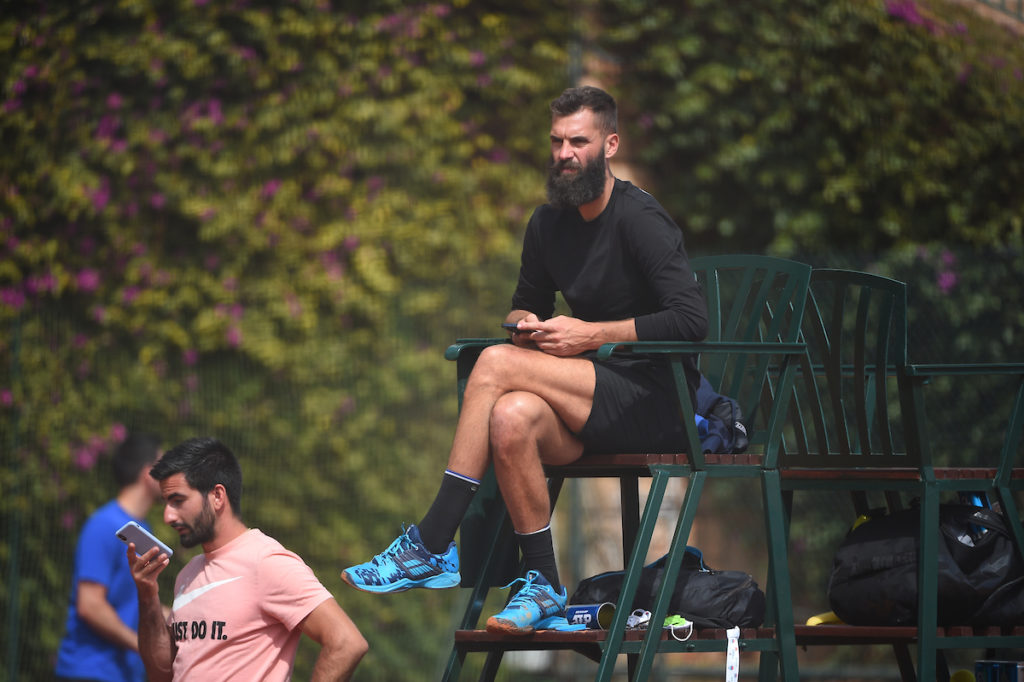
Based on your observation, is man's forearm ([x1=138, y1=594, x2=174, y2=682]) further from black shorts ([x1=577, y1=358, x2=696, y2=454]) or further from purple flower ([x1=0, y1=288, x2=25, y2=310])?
purple flower ([x1=0, y1=288, x2=25, y2=310])

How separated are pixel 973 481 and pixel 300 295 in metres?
4.58

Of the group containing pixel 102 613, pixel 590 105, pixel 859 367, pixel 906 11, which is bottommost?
pixel 102 613

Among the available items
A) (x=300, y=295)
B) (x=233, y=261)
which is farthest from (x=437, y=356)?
(x=233, y=261)

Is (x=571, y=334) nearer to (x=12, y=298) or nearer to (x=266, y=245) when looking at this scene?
(x=266, y=245)

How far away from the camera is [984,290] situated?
6.70m

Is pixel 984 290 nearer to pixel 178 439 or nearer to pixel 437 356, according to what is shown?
pixel 437 356

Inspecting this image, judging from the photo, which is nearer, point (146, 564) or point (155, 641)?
point (146, 564)

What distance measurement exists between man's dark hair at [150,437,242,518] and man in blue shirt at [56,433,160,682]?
1908mm

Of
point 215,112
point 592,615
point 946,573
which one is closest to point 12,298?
point 215,112

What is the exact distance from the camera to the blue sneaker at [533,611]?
322 centimetres

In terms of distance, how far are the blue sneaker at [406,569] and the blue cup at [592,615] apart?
37cm

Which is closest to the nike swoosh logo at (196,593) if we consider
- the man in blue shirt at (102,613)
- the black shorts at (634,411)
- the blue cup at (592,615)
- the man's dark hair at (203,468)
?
the man's dark hair at (203,468)

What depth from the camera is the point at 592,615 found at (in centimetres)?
356

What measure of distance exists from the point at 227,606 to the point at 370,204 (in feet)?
14.1
